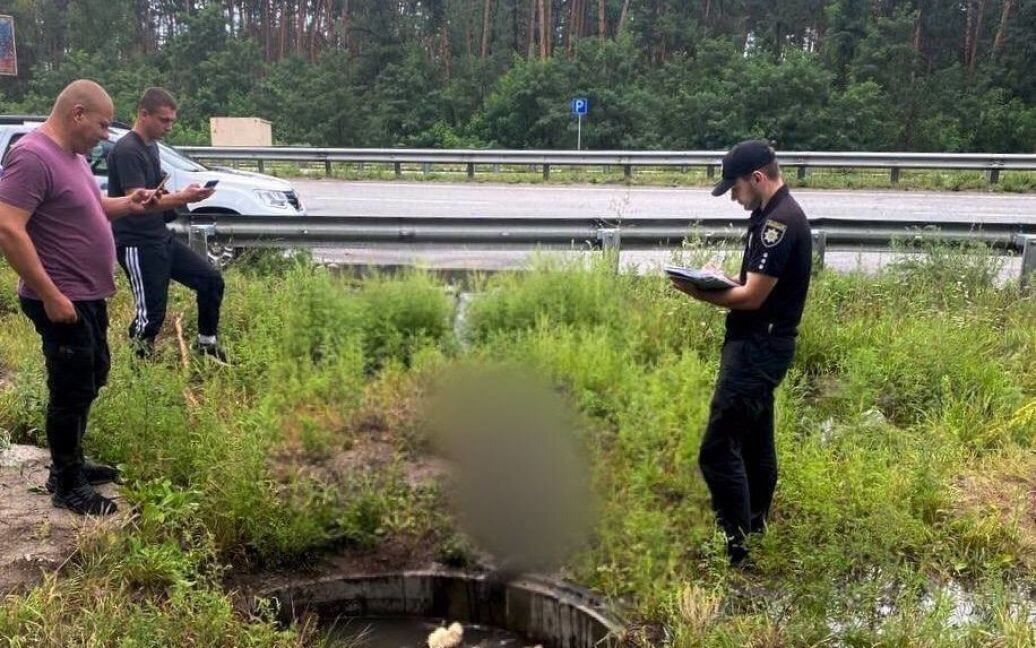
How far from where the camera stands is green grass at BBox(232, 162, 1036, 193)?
17.8 m

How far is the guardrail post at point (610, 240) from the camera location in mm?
7000

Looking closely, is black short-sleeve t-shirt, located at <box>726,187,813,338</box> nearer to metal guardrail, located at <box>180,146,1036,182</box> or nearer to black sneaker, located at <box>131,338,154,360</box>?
black sneaker, located at <box>131,338,154,360</box>

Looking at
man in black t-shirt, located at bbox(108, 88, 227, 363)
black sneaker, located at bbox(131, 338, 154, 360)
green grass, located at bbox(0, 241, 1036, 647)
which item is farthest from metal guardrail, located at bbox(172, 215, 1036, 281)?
black sneaker, located at bbox(131, 338, 154, 360)

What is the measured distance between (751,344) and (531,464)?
1559mm

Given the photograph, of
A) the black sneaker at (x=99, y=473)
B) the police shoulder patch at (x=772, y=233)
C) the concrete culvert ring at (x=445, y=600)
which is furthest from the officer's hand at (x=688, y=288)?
the black sneaker at (x=99, y=473)

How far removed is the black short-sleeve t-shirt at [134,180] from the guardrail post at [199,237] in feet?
5.27

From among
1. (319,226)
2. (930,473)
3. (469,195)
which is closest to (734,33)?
(469,195)

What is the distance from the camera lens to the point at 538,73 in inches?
1225

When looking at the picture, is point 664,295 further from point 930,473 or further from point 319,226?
point 319,226

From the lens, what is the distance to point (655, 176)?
792 inches

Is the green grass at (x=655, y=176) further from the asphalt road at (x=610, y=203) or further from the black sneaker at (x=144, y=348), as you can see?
the black sneaker at (x=144, y=348)

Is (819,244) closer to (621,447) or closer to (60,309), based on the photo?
(621,447)

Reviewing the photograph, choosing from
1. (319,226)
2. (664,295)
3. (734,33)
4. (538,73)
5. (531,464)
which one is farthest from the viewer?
(734,33)

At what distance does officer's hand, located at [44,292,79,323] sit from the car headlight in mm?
5651
